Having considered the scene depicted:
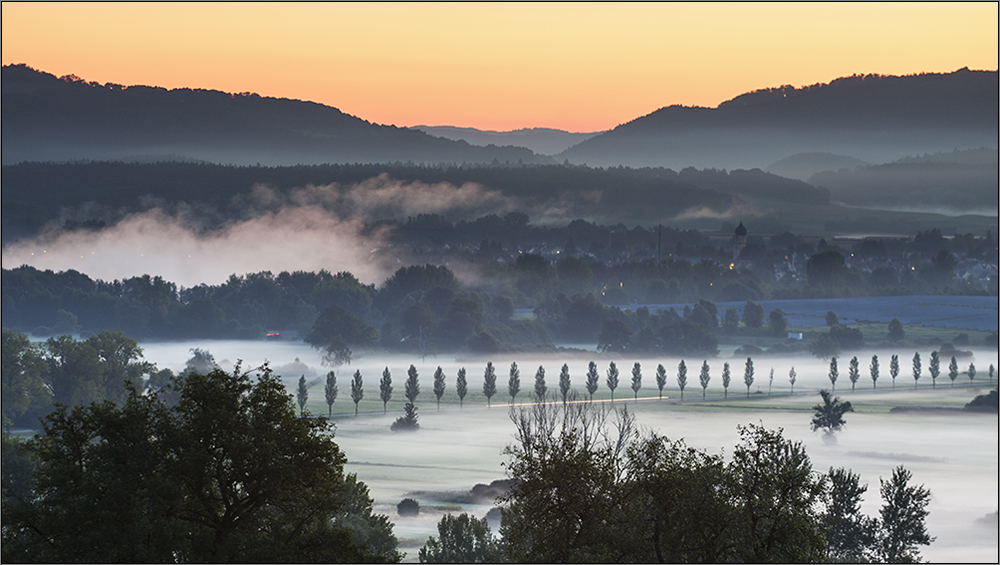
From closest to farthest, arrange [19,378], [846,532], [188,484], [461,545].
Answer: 1. [188,484]
2. [846,532]
3. [461,545]
4. [19,378]

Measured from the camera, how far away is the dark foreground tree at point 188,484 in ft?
98.2

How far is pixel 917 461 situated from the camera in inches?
7648

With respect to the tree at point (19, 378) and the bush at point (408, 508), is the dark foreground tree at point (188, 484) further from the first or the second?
the tree at point (19, 378)

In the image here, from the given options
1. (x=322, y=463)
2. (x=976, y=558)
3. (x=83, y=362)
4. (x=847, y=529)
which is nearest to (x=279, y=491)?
(x=322, y=463)

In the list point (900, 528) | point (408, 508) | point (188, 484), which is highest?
point (188, 484)

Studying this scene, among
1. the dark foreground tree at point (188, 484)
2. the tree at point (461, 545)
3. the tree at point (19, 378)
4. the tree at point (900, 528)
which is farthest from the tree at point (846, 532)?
the tree at point (19, 378)

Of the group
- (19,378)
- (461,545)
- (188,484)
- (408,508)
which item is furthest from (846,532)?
(19,378)

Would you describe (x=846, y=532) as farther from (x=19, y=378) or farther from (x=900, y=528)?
(x=19, y=378)

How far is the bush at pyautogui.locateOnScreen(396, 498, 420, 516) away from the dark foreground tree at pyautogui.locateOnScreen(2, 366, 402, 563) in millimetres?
101877

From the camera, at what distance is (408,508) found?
444 feet

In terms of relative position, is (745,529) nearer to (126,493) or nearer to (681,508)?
(681,508)

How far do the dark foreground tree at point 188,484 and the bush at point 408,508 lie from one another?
101877 mm

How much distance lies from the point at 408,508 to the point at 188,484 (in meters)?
105

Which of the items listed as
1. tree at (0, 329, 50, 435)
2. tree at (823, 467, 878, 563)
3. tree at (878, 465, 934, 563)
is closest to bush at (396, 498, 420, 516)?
tree at (0, 329, 50, 435)
